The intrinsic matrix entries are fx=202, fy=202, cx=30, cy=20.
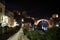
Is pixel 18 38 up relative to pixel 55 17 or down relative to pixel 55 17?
down

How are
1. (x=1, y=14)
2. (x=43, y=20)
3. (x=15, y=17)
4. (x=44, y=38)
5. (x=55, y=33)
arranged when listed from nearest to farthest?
(x=55, y=33), (x=44, y=38), (x=1, y=14), (x=15, y=17), (x=43, y=20)

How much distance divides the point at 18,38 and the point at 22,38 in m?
0.15

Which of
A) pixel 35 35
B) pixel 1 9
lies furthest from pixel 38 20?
pixel 35 35

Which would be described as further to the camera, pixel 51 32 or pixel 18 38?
pixel 51 32

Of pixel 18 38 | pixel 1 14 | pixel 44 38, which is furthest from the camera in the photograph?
pixel 1 14

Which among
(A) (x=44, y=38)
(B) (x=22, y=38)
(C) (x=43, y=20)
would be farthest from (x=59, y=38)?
(C) (x=43, y=20)

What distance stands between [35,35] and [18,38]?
1.84 metres

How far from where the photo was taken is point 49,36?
763 centimetres

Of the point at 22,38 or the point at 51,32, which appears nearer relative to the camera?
the point at 22,38

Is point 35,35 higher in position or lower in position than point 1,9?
lower

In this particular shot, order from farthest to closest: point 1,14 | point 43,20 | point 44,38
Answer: point 43,20
point 1,14
point 44,38

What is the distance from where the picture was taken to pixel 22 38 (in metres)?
6.61

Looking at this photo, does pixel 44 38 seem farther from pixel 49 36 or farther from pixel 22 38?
pixel 22 38

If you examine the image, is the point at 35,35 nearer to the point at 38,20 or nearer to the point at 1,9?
the point at 1,9
